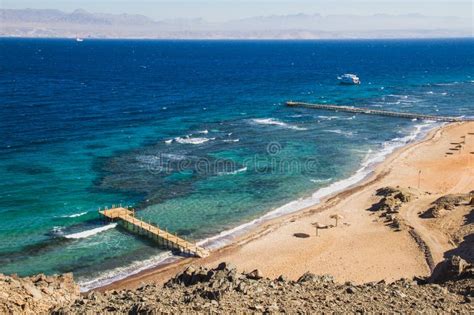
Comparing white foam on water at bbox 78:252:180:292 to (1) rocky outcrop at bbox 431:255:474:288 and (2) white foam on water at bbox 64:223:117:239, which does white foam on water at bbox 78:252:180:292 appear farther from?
(1) rocky outcrop at bbox 431:255:474:288

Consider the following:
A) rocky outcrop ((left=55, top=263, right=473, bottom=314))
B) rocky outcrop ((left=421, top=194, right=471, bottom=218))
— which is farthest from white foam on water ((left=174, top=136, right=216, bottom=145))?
rocky outcrop ((left=55, top=263, right=473, bottom=314))

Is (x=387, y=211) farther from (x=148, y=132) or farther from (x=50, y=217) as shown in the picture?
(x=148, y=132)

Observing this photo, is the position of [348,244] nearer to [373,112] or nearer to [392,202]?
[392,202]

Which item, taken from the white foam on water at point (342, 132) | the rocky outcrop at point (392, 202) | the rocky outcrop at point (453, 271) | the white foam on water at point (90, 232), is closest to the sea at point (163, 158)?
the white foam on water at point (90, 232)

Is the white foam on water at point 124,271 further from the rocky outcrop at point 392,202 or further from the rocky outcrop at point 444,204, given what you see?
the rocky outcrop at point 444,204

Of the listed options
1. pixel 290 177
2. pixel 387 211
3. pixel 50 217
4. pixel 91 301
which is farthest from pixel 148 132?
pixel 91 301

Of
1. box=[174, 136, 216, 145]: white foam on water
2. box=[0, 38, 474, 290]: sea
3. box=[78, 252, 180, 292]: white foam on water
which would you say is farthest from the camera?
box=[174, 136, 216, 145]: white foam on water
